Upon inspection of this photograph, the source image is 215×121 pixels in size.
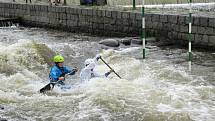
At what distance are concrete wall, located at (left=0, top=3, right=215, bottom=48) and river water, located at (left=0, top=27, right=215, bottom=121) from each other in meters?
0.80

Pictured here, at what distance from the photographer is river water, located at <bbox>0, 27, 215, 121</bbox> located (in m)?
7.90

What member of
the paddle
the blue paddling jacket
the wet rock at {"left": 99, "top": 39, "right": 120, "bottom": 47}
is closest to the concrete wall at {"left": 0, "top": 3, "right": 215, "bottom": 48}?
the wet rock at {"left": 99, "top": 39, "right": 120, "bottom": 47}

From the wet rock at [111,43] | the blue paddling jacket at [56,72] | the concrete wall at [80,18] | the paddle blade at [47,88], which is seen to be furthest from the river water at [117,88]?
the concrete wall at [80,18]

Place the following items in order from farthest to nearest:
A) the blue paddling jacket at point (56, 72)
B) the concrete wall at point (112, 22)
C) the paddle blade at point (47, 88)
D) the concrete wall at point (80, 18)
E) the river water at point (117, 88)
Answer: the concrete wall at point (80, 18), the concrete wall at point (112, 22), the blue paddling jacket at point (56, 72), the paddle blade at point (47, 88), the river water at point (117, 88)

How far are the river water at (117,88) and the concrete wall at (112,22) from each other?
2.63ft

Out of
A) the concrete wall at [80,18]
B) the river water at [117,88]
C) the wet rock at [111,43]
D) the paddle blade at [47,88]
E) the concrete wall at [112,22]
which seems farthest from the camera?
the concrete wall at [80,18]

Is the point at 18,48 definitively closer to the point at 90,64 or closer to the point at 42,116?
the point at 90,64

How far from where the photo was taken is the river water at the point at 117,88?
25.9 ft

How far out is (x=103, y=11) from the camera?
17188 mm

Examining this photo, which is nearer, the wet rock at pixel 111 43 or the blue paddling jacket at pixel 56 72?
the blue paddling jacket at pixel 56 72

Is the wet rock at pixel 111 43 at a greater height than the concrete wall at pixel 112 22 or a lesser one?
lesser

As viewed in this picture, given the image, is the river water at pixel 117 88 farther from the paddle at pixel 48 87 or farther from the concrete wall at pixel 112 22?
the concrete wall at pixel 112 22

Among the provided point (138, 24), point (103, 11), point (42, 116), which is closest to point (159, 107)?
point (42, 116)

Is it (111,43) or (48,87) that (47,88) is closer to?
(48,87)
